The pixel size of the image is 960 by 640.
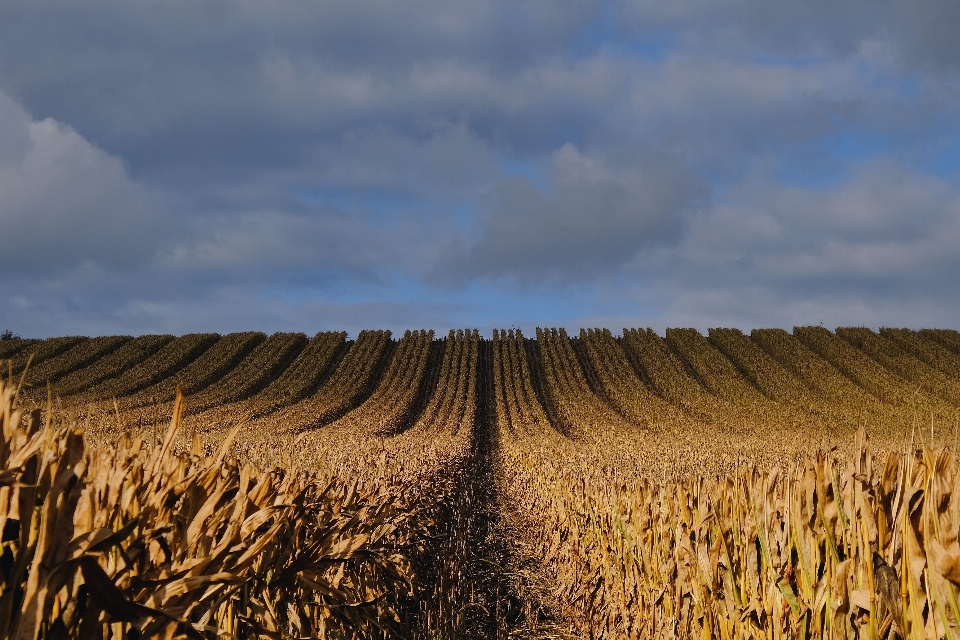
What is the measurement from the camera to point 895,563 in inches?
122

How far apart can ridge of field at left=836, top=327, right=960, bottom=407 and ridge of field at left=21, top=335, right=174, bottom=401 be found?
46.9 metres

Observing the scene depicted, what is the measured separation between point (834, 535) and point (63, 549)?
327 centimetres

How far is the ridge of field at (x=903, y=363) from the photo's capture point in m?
43.1

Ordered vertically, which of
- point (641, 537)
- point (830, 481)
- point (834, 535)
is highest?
point (830, 481)

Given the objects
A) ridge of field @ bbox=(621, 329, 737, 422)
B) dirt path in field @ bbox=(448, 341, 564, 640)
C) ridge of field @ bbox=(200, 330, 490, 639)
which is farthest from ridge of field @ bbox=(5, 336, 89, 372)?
dirt path in field @ bbox=(448, 341, 564, 640)

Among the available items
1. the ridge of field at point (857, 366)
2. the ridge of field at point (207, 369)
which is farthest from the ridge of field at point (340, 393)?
the ridge of field at point (857, 366)

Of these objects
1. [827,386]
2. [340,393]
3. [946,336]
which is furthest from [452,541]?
[946,336]

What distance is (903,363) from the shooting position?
48625 mm

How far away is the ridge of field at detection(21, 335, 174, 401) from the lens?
40.7m

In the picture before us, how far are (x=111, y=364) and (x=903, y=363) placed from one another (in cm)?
5069

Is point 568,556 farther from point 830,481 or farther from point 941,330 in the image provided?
point 941,330

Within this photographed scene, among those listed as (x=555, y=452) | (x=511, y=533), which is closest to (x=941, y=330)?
(x=555, y=452)

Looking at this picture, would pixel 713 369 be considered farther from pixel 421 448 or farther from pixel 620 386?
pixel 421 448

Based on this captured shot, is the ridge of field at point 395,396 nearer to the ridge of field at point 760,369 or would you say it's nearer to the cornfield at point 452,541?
the cornfield at point 452,541
